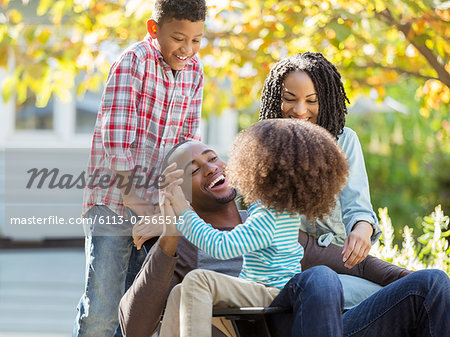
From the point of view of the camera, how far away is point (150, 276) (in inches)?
83.3

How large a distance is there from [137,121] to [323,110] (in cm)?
69

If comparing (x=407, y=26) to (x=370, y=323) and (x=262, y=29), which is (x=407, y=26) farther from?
(x=370, y=323)

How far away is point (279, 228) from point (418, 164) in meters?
7.54

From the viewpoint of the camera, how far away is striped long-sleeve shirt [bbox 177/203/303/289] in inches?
81.7

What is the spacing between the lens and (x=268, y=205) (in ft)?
6.89

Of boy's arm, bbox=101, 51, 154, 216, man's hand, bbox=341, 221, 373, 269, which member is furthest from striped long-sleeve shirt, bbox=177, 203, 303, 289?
boy's arm, bbox=101, 51, 154, 216

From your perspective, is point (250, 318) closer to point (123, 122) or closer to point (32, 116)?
point (123, 122)

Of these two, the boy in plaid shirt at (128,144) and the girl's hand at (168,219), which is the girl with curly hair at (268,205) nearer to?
the girl's hand at (168,219)

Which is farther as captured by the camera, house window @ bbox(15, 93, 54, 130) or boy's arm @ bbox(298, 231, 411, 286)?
house window @ bbox(15, 93, 54, 130)

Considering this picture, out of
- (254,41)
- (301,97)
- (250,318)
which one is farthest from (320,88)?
(254,41)

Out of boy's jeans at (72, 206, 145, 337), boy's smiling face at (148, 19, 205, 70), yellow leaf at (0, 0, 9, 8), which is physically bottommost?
boy's jeans at (72, 206, 145, 337)

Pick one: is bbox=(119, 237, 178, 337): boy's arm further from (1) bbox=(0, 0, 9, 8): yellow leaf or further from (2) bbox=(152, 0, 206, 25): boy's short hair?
(1) bbox=(0, 0, 9, 8): yellow leaf

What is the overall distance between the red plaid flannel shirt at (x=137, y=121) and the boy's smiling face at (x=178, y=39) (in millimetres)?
44

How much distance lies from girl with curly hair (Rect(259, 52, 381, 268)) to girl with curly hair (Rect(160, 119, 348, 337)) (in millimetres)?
424
